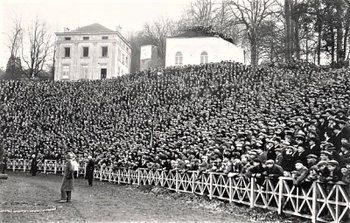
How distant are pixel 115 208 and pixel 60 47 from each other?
185 ft

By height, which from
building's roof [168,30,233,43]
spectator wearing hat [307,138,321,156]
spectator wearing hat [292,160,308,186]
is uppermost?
building's roof [168,30,233,43]

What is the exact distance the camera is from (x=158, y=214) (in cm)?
1395

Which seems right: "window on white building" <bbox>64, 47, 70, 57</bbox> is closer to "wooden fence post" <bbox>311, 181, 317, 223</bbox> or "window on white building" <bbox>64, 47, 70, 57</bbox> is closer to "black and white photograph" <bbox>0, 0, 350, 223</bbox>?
"black and white photograph" <bbox>0, 0, 350, 223</bbox>

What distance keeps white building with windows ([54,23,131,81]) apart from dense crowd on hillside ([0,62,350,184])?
1883cm

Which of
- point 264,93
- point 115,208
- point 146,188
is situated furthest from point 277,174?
point 264,93

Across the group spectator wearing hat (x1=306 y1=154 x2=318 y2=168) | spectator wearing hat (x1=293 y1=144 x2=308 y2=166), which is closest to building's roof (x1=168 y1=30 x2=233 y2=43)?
spectator wearing hat (x1=293 y1=144 x2=308 y2=166)

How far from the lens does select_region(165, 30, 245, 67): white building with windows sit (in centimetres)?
5409

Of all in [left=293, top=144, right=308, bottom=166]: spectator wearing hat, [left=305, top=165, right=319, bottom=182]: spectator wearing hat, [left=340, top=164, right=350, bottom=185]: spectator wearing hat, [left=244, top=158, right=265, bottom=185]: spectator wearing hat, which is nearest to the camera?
[left=340, top=164, right=350, bottom=185]: spectator wearing hat

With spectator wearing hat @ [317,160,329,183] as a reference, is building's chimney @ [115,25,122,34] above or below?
above

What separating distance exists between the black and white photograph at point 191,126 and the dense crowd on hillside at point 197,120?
0.08 m

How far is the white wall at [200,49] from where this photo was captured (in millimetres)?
54094

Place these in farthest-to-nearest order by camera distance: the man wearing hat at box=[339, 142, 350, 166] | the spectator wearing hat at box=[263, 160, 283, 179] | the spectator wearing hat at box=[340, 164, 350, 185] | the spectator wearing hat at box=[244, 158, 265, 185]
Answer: the spectator wearing hat at box=[244, 158, 265, 185] → the spectator wearing hat at box=[263, 160, 283, 179] → the man wearing hat at box=[339, 142, 350, 166] → the spectator wearing hat at box=[340, 164, 350, 185]

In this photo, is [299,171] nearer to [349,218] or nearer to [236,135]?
[349,218]

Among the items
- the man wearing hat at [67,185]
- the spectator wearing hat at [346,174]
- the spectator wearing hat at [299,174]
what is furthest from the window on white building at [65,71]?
the spectator wearing hat at [346,174]
